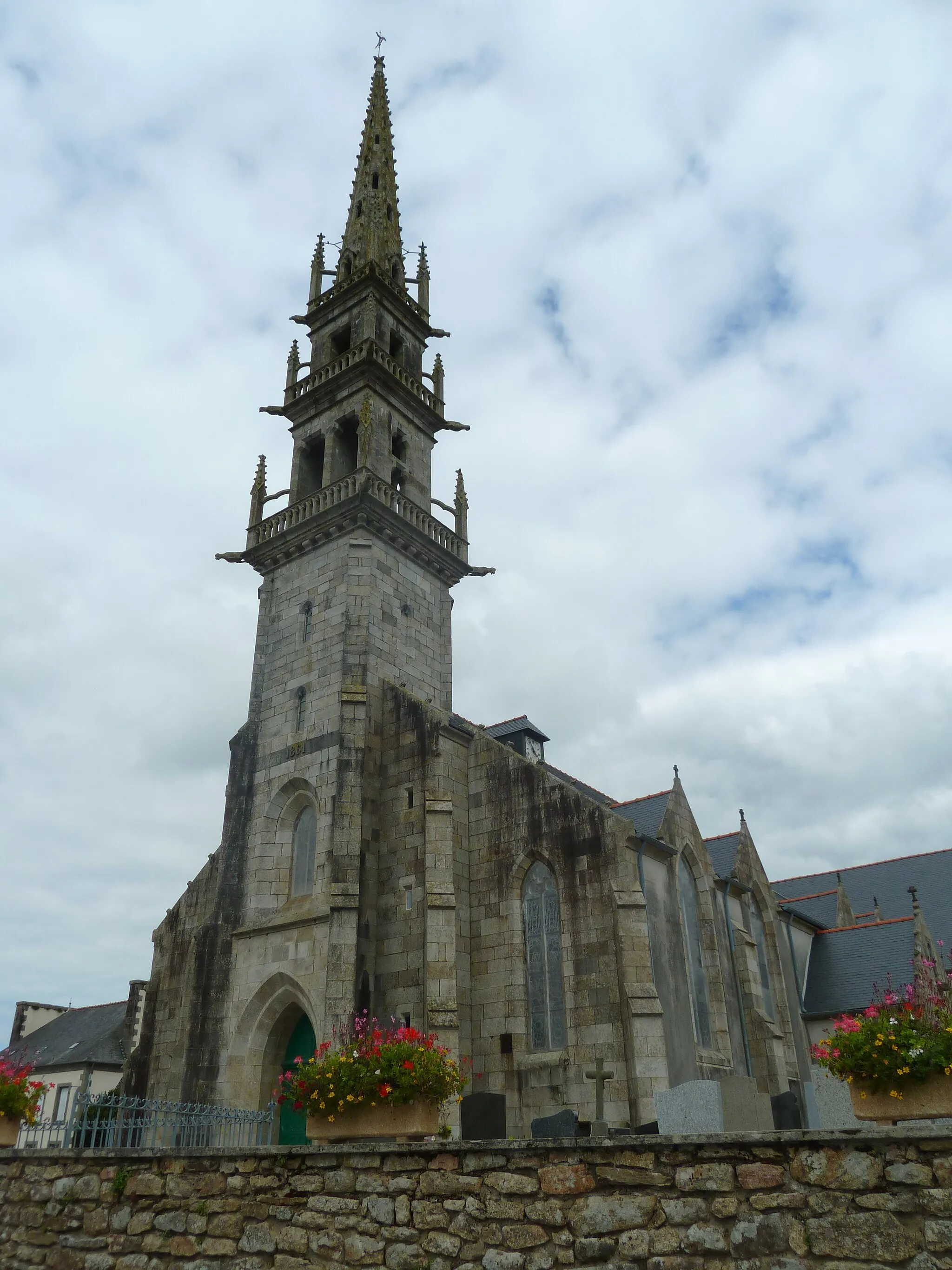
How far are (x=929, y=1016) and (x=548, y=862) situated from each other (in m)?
10.4

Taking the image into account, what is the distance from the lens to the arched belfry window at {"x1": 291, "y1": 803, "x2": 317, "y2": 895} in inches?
784

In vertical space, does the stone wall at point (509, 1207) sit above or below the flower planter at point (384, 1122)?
below

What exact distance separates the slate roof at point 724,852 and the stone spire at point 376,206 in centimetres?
Result: 1943

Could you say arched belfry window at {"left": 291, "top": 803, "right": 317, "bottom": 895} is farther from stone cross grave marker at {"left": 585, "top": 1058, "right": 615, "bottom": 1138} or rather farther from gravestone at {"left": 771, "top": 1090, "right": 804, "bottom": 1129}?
gravestone at {"left": 771, "top": 1090, "right": 804, "bottom": 1129}

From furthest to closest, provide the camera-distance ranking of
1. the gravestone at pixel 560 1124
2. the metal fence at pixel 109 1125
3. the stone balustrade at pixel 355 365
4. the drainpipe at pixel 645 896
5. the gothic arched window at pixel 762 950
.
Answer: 1. the stone balustrade at pixel 355 365
2. the gothic arched window at pixel 762 950
3. the drainpipe at pixel 645 896
4. the gravestone at pixel 560 1124
5. the metal fence at pixel 109 1125

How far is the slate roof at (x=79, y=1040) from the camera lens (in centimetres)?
3634

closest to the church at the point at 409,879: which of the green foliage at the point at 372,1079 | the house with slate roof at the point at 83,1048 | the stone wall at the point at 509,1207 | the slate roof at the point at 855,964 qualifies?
the slate roof at the point at 855,964

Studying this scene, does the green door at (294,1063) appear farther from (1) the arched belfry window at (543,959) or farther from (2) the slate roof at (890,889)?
(2) the slate roof at (890,889)

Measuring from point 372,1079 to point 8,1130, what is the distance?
4.77m

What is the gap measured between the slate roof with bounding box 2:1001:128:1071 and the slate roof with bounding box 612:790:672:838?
81.4 feet

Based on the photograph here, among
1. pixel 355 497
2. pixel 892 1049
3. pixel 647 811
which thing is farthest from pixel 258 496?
pixel 892 1049

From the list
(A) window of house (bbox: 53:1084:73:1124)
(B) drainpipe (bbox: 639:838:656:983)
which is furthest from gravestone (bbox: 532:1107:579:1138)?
(A) window of house (bbox: 53:1084:73:1124)

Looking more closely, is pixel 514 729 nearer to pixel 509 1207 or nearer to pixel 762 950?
pixel 762 950

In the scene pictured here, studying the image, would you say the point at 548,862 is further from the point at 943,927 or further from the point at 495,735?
the point at 943,927
